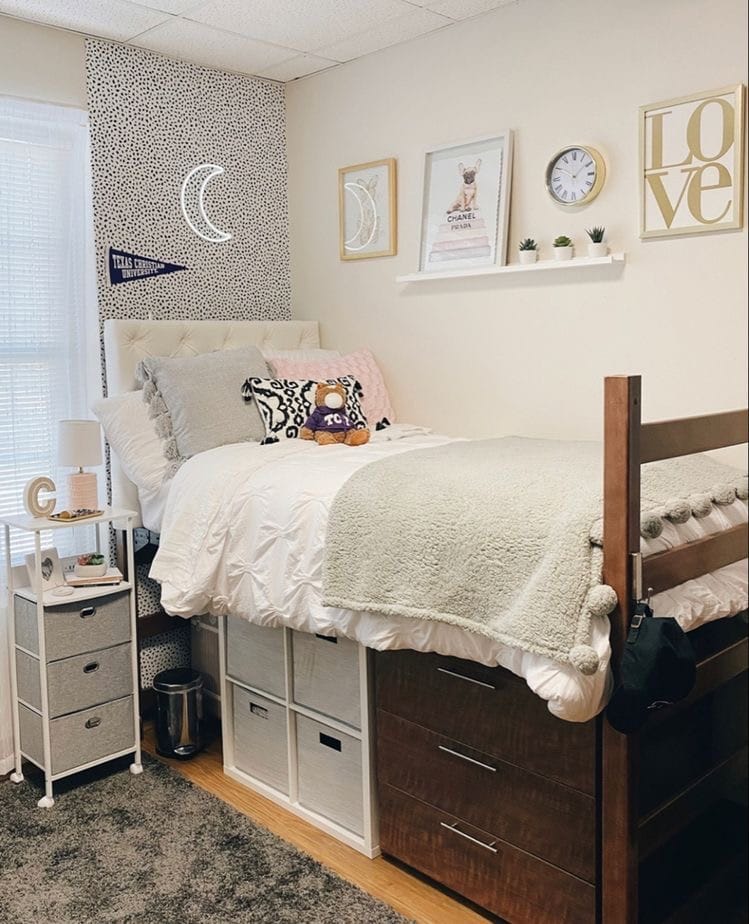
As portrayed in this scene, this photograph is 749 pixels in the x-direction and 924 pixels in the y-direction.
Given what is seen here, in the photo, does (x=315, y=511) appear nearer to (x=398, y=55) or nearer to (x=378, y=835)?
(x=378, y=835)

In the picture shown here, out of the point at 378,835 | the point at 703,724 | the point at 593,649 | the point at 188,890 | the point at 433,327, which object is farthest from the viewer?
the point at 433,327

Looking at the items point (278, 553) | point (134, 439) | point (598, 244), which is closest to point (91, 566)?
point (134, 439)

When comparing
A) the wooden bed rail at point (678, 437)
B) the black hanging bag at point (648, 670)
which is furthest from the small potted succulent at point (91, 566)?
the wooden bed rail at point (678, 437)

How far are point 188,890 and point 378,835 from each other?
49 centimetres

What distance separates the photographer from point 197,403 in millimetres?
2799

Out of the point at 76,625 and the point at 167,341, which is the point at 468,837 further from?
the point at 167,341

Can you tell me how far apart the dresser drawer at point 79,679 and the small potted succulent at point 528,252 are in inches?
67.3

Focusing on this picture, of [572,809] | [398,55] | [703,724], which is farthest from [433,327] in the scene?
[703,724]

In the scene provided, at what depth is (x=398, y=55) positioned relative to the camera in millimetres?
3078

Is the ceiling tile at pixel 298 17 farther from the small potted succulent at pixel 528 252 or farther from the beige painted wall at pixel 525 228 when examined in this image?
the small potted succulent at pixel 528 252

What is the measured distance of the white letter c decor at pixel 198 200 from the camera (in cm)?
324

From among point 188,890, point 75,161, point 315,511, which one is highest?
point 75,161

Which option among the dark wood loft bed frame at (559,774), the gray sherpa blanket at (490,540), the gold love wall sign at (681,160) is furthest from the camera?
the gold love wall sign at (681,160)

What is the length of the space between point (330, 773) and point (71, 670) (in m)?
0.84
